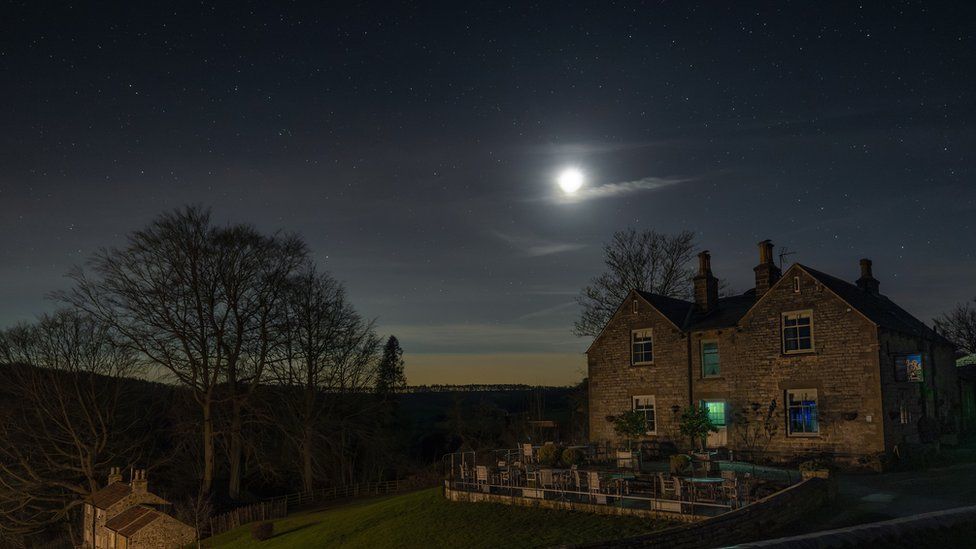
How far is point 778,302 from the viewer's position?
3247cm

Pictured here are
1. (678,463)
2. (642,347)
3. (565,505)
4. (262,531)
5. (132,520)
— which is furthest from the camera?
(132,520)

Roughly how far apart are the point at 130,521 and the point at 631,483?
26.5 m

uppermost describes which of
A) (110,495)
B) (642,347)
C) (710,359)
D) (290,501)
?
(642,347)

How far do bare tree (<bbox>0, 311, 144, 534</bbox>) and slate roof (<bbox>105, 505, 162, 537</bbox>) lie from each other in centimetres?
412

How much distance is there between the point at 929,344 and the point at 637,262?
20617 millimetres

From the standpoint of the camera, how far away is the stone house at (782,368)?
1163 inches

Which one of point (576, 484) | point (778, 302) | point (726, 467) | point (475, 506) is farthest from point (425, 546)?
point (778, 302)

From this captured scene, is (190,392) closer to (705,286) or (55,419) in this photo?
(55,419)

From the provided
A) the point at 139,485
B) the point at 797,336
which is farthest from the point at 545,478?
the point at 139,485

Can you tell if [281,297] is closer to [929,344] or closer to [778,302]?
[778,302]

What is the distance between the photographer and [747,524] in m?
17.6

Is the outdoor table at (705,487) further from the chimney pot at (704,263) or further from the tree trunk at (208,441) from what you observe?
the tree trunk at (208,441)

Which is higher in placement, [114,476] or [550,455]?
[550,455]

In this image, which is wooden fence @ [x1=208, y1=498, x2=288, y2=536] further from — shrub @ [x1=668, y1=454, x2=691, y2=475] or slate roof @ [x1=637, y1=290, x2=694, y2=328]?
shrub @ [x1=668, y1=454, x2=691, y2=475]
